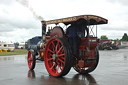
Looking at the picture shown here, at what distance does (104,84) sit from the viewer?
5.69m

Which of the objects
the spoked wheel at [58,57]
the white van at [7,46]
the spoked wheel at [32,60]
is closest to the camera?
the spoked wheel at [58,57]

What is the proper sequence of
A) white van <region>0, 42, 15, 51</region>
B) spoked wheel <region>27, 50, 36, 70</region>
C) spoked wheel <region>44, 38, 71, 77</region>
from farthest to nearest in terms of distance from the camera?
white van <region>0, 42, 15, 51</region> < spoked wheel <region>27, 50, 36, 70</region> < spoked wheel <region>44, 38, 71, 77</region>

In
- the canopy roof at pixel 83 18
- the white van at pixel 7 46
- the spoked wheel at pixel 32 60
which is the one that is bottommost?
the spoked wheel at pixel 32 60

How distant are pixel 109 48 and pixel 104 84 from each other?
39.5 meters

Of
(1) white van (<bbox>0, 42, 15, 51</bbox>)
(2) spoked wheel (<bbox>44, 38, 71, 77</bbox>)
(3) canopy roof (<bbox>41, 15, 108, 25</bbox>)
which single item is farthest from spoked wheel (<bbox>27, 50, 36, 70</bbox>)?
(1) white van (<bbox>0, 42, 15, 51</bbox>)

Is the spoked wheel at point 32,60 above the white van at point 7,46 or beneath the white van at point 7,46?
beneath

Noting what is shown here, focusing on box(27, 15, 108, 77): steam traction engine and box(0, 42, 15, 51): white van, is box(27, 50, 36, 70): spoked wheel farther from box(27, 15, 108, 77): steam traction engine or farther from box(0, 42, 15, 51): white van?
box(0, 42, 15, 51): white van

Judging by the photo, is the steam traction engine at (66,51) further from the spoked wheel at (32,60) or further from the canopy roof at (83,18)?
the spoked wheel at (32,60)

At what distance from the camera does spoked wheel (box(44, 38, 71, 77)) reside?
253 inches

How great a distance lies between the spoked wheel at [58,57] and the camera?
643 cm

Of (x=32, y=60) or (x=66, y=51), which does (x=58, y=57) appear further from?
(x=32, y=60)

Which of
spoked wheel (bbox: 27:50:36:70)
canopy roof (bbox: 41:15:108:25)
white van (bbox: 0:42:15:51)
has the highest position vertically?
canopy roof (bbox: 41:15:108:25)

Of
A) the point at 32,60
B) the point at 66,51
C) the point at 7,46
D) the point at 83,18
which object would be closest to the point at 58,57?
the point at 66,51

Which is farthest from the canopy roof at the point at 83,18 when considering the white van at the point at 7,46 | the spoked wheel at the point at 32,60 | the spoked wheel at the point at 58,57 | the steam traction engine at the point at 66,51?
the white van at the point at 7,46
